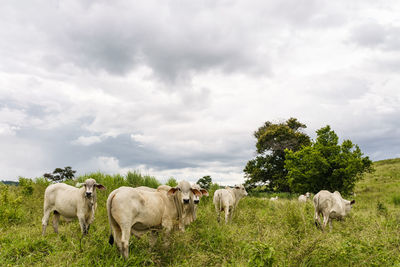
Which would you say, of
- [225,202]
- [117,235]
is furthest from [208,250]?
[225,202]

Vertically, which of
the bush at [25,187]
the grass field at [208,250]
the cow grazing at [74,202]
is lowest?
the grass field at [208,250]

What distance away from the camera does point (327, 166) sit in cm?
2720

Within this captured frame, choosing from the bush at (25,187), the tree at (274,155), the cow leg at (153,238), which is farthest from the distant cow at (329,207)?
the tree at (274,155)

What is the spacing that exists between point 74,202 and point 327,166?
24.0 meters

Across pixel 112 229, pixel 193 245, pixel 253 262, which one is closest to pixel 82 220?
pixel 112 229

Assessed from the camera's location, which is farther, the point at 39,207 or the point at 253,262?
the point at 39,207

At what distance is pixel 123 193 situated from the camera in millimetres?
6086

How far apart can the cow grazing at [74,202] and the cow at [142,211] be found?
2482 mm

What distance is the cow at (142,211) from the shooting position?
593 cm

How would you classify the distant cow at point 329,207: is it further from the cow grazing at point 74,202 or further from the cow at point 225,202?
the cow grazing at point 74,202

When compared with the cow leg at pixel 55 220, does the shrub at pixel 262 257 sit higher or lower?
lower

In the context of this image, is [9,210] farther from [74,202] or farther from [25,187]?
[74,202]

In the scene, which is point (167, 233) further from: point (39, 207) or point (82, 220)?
point (39, 207)

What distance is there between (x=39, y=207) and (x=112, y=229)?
31.4 feet
